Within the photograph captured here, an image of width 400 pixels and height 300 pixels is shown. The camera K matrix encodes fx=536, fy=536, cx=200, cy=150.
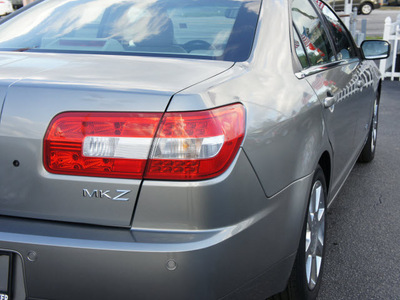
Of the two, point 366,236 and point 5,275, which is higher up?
point 5,275

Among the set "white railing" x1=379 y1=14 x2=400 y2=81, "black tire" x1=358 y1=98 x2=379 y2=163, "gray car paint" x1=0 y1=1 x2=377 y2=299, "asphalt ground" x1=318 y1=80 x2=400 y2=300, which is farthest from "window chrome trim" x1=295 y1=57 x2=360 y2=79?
"white railing" x1=379 y1=14 x2=400 y2=81

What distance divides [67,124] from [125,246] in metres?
0.44

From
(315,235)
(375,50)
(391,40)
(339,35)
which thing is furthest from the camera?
(391,40)

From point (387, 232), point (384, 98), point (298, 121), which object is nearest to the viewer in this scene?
point (298, 121)

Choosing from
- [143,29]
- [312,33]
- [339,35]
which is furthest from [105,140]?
[339,35]

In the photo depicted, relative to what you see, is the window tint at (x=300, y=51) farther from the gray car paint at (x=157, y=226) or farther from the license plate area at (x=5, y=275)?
the license plate area at (x=5, y=275)

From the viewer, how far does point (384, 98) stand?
29.8ft

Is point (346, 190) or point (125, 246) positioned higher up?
point (125, 246)

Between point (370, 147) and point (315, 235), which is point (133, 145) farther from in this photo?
point (370, 147)

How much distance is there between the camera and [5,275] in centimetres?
181

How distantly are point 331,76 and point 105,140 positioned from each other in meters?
1.69

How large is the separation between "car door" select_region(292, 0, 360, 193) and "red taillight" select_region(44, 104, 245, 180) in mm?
936

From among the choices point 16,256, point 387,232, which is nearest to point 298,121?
point 16,256

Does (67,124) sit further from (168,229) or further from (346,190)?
(346,190)
